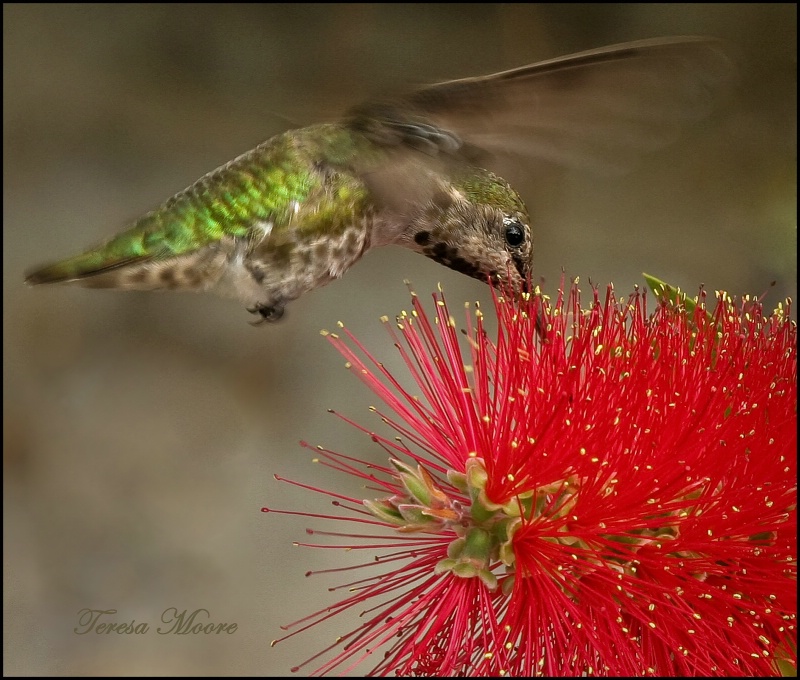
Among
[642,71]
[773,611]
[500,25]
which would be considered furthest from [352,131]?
[500,25]

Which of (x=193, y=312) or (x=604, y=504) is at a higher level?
(x=604, y=504)

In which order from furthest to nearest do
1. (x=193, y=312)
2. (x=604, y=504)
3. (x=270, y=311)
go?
(x=193, y=312) → (x=270, y=311) → (x=604, y=504)

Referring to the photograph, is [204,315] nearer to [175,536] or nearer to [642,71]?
[175,536]

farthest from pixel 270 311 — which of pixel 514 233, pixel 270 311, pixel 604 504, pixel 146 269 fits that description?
pixel 604 504

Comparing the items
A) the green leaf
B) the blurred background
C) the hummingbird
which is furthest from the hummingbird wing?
the blurred background

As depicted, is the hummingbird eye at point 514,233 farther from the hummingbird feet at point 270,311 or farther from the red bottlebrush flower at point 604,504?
the hummingbird feet at point 270,311

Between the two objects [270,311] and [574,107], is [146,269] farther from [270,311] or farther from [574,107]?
[574,107]
